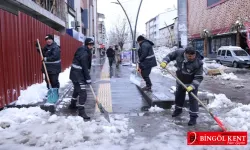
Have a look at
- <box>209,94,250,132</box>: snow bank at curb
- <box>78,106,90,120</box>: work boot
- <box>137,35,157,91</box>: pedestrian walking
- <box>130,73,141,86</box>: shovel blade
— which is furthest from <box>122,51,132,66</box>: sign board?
<box>78,106,90,120</box>: work boot

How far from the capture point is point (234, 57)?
24094 millimetres

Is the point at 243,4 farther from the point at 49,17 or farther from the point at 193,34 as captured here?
the point at 49,17

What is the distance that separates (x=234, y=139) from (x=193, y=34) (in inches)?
1614

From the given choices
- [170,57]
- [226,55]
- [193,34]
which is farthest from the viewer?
[193,34]

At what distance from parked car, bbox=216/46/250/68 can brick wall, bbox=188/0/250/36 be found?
519cm

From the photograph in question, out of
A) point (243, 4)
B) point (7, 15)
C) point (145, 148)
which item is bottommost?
point (145, 148)

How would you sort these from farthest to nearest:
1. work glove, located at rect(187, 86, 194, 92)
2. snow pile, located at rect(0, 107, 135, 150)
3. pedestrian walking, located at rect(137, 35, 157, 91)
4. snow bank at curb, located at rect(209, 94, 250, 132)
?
1. pedestrian walking, located at rect(137, 35, 157, 91)
2. work glove, located at rect(187, 86, 194, 92)
3. snow bank at curb, located at rect(209, 94, 250, 132)
4. snow pile, located at rect(0, 107, 135, 150)

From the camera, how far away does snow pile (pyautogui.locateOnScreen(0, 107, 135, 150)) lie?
4785 mm

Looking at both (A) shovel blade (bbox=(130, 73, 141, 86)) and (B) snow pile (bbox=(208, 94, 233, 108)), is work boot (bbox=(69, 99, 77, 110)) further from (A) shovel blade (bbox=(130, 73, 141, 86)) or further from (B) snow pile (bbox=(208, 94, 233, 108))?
(A) shovel blade (bbox=(130, 73, 141, 86))

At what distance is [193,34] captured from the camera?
44.1m

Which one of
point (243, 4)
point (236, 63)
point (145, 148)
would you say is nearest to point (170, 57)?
point (145, 148)

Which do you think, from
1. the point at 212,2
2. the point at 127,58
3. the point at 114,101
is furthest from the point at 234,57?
the point at 114,101

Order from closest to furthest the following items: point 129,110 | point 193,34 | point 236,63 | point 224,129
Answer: point 224,129 < point 129,110 < point 236,63 < point 193,34

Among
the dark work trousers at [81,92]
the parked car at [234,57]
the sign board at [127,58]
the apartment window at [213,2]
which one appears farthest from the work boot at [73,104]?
the apartment window at [213,2]
